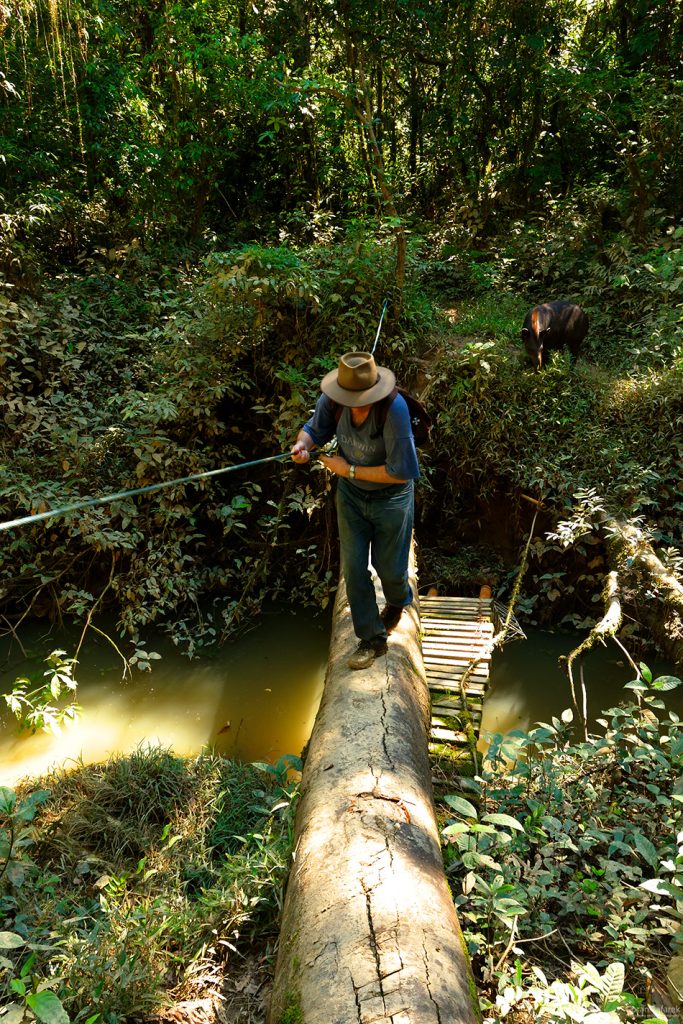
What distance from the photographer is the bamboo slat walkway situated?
3.36 meters

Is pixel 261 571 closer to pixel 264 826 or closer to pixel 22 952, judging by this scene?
pixel 264 826

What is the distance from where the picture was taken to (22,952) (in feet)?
7.59

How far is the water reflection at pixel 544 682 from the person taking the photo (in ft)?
14.2

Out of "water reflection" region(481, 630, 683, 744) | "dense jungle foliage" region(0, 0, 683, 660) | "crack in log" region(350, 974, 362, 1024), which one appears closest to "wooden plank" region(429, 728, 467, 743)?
"water reflection" region(481, 630, 683, 744)

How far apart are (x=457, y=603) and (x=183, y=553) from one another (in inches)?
104

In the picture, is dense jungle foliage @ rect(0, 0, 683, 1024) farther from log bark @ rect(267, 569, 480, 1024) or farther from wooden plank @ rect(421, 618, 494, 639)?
wooden plank @ rect(421, 618, 494, 639)

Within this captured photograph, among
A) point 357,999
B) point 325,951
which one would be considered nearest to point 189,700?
point 325,951

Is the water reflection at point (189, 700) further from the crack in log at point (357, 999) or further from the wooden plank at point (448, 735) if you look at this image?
the crack in log at point (357, 999)

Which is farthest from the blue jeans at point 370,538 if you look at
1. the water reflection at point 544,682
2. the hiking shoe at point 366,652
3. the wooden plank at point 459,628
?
the water reflection at point 544,682

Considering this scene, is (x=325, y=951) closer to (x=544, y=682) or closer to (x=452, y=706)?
(x=452, y=706)

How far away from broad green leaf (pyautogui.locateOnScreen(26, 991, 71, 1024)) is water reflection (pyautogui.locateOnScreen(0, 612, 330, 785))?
2.43 meters

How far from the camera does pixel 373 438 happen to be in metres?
2.81

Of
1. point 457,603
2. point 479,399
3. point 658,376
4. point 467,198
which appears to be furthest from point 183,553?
point 467,198

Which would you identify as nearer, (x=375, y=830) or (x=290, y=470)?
(x=375, y=830)
